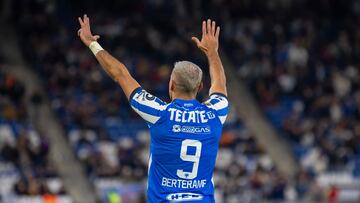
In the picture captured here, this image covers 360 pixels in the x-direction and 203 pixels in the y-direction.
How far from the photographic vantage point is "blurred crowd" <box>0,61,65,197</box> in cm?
2138

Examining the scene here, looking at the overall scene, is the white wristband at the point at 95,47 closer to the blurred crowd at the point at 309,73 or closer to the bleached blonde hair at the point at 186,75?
the bleached blonde hair at the point at 186,75

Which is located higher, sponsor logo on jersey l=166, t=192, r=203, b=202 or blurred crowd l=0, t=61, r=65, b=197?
blurred crowd l=0, t=61, r=65, b=197

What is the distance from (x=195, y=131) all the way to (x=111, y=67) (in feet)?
2.42

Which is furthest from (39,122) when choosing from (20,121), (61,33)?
(61,33)

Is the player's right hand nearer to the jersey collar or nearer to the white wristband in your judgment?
the jersey collar

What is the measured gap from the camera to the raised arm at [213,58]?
6934mm

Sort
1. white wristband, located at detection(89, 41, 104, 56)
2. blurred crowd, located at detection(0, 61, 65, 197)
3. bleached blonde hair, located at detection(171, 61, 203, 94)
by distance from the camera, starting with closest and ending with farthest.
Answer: bleached blonde hair, located at detection(171, 61, 203, 94), white wristband, located at detection(89, 41, 104, 56), blurred crowd, located at detection(0, 61, 65, 197)

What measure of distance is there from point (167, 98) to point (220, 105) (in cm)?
1942

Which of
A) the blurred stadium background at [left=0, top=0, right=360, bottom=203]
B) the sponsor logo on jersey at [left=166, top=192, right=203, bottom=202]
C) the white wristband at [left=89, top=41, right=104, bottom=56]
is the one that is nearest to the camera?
the sponsor logo on jersey at [left=166, top=192, right=203, bottom=202]

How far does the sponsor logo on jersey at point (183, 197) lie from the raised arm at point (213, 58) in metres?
0.85

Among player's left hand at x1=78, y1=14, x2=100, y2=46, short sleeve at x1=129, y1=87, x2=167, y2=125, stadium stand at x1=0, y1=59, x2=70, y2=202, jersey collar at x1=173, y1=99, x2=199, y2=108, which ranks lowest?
short sleeve at x1=129, y1=87, x2=167, y2=125

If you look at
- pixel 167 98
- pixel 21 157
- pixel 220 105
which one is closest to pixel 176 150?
pixel 220 105

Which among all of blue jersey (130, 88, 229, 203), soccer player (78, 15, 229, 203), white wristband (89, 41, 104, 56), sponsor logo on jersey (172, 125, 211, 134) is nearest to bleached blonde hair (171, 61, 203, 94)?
soccer player (78, 15, 229, 203)

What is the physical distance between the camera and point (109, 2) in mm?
28953
